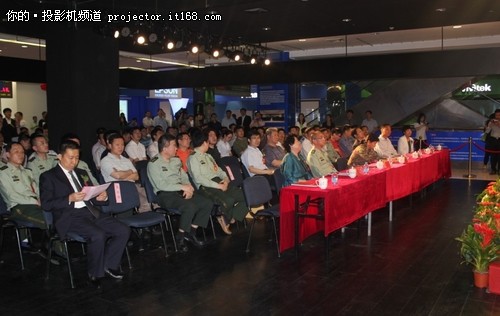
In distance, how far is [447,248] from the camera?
564 centimetres

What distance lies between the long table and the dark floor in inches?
9.7

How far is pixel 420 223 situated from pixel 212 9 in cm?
430

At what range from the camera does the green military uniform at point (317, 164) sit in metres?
6.84

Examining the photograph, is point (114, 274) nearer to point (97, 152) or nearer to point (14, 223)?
point (14, 223)

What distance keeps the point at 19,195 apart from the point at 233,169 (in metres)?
2.85

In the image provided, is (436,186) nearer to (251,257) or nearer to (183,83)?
(251,257)

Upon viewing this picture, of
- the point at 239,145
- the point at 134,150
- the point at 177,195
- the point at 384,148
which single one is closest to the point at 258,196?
the point at 177,195

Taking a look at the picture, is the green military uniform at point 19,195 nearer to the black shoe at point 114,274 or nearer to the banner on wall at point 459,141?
the black shoe at point 114,274

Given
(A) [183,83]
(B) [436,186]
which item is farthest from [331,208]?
(A) [183,83]

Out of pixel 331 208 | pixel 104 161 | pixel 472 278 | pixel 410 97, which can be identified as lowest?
pixel 472 278

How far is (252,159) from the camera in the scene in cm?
747

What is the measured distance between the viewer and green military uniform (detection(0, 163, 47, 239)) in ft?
16.3

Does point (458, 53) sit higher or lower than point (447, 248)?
higher

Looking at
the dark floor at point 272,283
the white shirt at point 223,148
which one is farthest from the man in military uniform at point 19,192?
the white shirt at point 223,148
